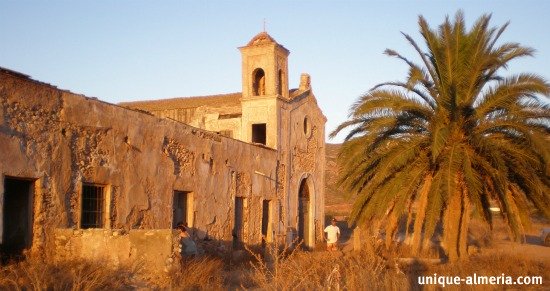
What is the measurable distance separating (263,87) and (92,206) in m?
12.3

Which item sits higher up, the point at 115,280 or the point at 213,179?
the point at 213,179

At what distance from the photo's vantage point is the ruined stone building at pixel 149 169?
1190 cm

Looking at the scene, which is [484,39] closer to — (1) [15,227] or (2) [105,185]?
(2) [105,185]

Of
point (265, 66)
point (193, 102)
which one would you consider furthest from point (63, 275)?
point (193, 102)

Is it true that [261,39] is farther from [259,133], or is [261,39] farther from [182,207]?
[182,207]

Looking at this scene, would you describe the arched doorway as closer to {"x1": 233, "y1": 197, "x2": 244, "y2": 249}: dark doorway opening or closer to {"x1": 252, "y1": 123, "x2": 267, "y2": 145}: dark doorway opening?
{"x1": 252, "y1": 123, "x2": 267, "y2": 145}: dark doorway opening

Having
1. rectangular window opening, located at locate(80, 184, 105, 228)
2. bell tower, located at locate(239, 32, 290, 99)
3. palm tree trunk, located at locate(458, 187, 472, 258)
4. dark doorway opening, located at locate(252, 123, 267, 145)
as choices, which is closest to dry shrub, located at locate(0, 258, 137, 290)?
rectangular window opening, located at locate(80, 184, 105, 228)

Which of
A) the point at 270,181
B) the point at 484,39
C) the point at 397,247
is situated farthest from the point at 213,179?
the point at 484,39

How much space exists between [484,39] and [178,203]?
365 inches

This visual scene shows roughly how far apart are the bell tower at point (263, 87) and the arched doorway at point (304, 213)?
2.92 metres

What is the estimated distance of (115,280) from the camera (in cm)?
1043

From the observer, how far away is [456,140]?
50.1 feet

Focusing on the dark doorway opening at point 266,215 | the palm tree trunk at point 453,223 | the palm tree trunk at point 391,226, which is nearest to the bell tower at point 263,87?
the dark doorway opening at point 266,215

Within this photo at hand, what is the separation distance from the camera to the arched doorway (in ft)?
83.4
